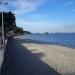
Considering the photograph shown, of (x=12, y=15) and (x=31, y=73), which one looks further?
(x=12, y=15)

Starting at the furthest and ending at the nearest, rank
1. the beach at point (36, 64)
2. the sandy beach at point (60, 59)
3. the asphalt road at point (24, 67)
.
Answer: the sandy beach at point (60, 59)
the beach at point (36, 64)
the asphalt road at point (24, 67)

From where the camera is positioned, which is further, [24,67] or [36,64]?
[36,64]

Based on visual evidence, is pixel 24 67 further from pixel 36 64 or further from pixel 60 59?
pixel 60 59

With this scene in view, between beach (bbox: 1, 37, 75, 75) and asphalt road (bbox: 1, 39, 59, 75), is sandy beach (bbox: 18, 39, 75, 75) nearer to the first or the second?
beach (bbox: 1, 37, 75, 75)

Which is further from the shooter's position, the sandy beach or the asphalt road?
the sandy beach

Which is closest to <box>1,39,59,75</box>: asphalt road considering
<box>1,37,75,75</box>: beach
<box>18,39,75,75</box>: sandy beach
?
<box>1,37,75,75</box>: beach

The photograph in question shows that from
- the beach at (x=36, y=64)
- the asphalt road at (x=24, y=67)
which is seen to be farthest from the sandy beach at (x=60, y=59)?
the asphalt road at (x=24, y=67)

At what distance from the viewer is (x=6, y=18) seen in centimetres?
7362

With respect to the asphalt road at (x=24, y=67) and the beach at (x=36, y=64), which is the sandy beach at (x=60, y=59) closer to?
the beach at (x=36, y=64)

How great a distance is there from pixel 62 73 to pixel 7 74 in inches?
124

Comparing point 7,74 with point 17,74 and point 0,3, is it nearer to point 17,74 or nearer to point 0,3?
point 17,74

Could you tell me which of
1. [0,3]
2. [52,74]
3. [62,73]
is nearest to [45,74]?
[52,74]

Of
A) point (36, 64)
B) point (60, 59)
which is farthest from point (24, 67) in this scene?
point (60, 59)

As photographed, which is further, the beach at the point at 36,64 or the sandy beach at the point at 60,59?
the sandy beach at the point at 60,59
